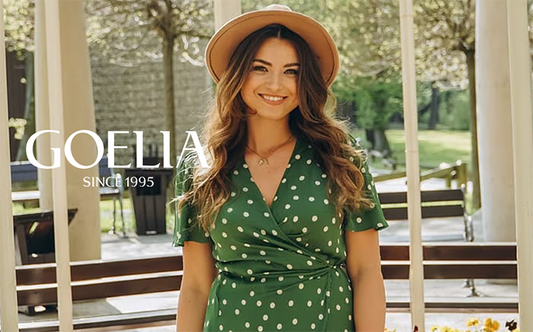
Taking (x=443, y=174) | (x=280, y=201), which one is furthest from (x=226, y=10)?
(x=443, y=174)

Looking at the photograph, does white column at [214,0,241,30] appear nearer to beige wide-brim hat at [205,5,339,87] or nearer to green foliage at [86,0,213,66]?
beige wide-brim hat at [205,5,339,87]

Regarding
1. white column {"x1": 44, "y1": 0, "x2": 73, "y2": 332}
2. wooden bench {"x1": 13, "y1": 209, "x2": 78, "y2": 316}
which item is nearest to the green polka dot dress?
white column {"x1": 44, "y1": 0, "x2": 73, "y2": 332}

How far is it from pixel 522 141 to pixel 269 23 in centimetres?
85

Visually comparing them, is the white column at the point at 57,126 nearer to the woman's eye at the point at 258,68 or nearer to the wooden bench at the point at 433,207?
the woman's eye at the point at 258,68

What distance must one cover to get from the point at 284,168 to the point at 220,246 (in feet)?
0.76

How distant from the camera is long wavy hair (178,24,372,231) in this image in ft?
6.56

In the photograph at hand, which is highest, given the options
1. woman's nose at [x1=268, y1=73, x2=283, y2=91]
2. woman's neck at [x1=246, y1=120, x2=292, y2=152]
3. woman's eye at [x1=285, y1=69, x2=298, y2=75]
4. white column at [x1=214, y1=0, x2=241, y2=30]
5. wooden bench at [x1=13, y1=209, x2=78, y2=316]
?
white column at [x1=214, y1=0, x2=241, y2=30]

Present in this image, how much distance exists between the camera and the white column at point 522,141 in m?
2.43

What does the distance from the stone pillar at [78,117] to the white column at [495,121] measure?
297cm

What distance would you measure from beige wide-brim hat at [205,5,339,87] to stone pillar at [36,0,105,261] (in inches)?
180

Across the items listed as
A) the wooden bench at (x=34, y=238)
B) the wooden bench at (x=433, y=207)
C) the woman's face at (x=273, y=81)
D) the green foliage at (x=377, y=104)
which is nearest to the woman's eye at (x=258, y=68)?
the woman's face at (x=273, y=81)

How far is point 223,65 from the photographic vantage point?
216 cm

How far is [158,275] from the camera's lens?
13.8ft

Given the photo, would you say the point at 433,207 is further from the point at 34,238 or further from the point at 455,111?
the point at 455,111
